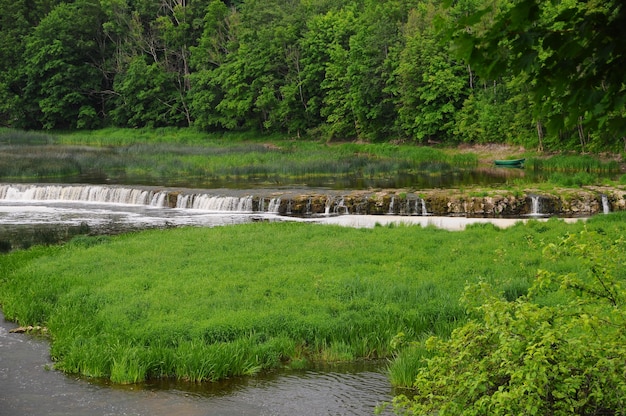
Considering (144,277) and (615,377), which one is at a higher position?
(615,377)

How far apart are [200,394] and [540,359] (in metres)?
6.45

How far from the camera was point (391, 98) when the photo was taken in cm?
5762

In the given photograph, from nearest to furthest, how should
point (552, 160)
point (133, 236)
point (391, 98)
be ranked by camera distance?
point (133, 236) < point (552, 160) < point (391, 98)

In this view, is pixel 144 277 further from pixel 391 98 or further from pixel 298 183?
pixel 391 98

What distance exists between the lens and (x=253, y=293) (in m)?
14.8

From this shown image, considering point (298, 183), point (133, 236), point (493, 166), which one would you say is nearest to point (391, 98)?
point (493, 166)

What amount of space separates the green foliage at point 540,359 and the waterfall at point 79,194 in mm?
28582

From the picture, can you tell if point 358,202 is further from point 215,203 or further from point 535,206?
point 535,206

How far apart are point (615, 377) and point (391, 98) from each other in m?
52.5

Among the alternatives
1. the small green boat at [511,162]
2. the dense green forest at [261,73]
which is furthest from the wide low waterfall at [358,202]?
the small green boat at [511,162]

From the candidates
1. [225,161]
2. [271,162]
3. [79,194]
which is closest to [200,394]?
[79,194]

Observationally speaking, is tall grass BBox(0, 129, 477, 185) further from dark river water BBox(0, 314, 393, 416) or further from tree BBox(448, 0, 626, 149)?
tree BBox(448, 0, 626, 149)

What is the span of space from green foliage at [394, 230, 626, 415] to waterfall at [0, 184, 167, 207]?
93.8 ft

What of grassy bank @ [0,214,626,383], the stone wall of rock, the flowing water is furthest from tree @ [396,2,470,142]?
the flowing water
